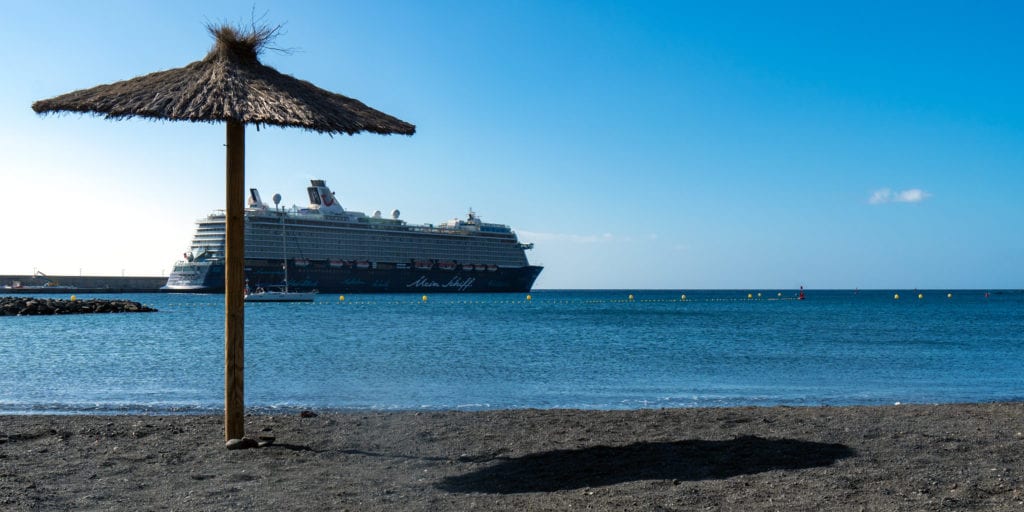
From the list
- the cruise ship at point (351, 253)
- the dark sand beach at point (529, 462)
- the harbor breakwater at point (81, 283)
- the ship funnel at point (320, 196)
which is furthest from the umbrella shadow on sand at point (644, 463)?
the harbor breakwater at point (81, 283)

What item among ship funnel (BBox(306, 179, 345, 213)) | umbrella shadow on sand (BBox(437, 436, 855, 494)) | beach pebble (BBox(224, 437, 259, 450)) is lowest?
umbrella shadow on sand (BBox(437, 436, 855, 494))

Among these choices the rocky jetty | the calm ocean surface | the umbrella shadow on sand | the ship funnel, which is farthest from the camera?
the ship funnel

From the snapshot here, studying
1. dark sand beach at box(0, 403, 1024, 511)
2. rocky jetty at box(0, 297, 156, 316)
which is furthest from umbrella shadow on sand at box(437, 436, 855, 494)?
rocky jetty at box(0, 297, 156, 316)

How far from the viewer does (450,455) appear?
6406mm

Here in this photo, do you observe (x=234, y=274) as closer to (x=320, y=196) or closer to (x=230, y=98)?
(x=230, y=98)

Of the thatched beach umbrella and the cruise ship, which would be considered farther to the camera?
the cruise ship

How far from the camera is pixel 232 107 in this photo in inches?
243

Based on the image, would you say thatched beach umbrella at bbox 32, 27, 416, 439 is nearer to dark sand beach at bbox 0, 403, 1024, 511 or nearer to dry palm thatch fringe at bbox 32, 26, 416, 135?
dry palm thatch fringe at bbox 32, 26, 416, 135

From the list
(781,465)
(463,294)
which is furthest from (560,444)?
(463,294)

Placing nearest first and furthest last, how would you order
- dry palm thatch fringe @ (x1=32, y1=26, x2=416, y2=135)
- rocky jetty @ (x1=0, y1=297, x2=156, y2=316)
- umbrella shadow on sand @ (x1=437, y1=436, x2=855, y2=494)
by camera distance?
umbrella shadow on sand @ (x1=437, y1=436, x2=855, y2=494), dry palm thatch fringe @ (x1=32, y1=26, x2=416, y2=135), rocky jetty @ (x1=0, y1=297, x2=156, y2=316)

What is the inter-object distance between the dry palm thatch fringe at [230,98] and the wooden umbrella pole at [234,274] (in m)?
0.30

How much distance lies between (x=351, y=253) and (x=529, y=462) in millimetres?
76944

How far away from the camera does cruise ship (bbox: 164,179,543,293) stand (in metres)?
75.2

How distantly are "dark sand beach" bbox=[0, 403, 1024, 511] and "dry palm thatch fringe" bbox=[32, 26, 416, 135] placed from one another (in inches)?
97.2
